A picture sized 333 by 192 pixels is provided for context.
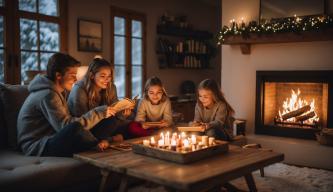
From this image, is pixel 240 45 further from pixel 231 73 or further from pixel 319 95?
pixel 319 95

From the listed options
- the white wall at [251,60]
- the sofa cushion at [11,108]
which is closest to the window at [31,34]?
the sofa cushion at [11,108]

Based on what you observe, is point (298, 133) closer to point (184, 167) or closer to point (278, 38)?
point (278, 38)

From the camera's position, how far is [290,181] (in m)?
2.93

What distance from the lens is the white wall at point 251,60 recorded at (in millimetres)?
3719

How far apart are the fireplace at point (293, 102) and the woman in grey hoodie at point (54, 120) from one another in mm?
2162

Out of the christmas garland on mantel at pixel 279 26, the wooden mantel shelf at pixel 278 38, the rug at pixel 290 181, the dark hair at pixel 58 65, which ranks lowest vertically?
the rug at pixel 290 181

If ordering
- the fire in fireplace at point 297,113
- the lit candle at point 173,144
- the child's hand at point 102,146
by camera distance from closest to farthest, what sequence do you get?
the lit candle at point 173,144, the child's hand at point 102,146, the fire in fireplace at point 297,113

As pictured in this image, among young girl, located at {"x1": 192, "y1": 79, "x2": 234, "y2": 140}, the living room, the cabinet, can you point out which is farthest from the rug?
the cabinet

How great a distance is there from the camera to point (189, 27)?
21.8ft

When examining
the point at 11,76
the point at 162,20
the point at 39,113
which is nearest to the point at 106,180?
the point at 39,113

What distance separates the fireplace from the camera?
12.1ft

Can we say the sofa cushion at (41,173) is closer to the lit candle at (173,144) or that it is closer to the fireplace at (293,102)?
the lit candle at (173,144)

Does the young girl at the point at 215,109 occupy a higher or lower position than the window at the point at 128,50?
lower

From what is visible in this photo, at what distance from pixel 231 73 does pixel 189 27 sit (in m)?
2.53
